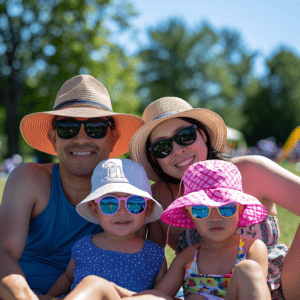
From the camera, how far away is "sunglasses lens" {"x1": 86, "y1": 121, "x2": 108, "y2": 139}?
352 centimetres

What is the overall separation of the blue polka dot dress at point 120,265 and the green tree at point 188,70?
36627 mm

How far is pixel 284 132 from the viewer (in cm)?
4488

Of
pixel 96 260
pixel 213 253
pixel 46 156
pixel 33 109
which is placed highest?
pixel 213 253

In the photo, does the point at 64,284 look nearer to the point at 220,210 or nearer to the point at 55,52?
the point at 220,210

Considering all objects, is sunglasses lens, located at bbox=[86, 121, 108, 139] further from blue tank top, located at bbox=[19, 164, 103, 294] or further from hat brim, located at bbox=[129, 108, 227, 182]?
blue tank top, located at bbox=[19, 164, 103, 294]

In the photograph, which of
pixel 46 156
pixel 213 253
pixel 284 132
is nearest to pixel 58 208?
pixel 213 253

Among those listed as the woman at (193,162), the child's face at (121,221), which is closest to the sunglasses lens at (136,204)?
the child's face at (121,221)

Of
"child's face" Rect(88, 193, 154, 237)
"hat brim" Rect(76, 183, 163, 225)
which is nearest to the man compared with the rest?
"hat brim" Rect(76, 183, 163, 225)

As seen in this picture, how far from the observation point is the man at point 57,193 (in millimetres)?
3004

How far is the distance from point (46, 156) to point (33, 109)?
5017mm

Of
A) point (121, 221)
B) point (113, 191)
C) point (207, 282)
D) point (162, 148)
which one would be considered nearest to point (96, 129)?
point (162, 148)

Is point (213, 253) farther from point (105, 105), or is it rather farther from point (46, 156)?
point (46, 156)

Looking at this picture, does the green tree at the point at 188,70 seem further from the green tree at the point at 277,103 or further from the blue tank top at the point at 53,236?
the blue tank top at the point at 53,236

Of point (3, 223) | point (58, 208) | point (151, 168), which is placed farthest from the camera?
point (151, 168)
